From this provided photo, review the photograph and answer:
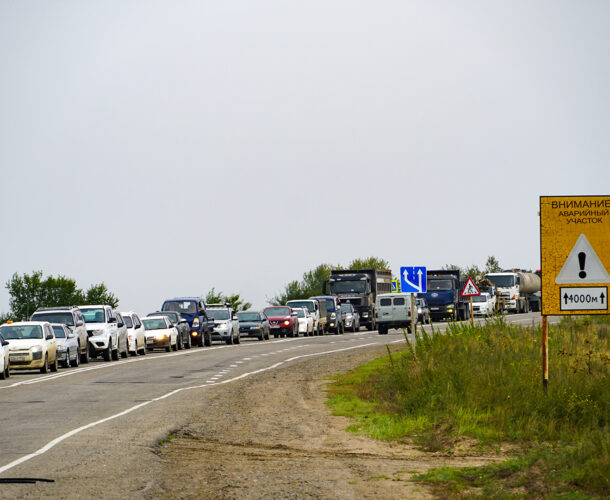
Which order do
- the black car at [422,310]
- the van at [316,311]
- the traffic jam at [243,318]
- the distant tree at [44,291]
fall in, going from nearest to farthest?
1. the traffic jam at [243,318]
2. the black car at [422,310]
3. the van at [316,311]
4. the distant tree at [44,291]

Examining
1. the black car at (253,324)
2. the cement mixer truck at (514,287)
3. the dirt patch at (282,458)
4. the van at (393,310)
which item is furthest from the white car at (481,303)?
the dirt patch at (282,458)

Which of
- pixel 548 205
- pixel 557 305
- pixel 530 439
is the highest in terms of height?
pixel 548 205

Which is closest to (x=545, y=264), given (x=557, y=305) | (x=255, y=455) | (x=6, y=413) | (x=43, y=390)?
(x=557, y=305)

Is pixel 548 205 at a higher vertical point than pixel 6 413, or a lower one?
higher

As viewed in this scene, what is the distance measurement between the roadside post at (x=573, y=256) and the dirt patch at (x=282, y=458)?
370 centimetres

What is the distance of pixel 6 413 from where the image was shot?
20.0 meters

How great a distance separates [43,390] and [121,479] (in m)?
14.8

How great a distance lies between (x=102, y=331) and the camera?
4031 centimetres

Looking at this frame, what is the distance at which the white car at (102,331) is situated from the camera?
40.1 meters

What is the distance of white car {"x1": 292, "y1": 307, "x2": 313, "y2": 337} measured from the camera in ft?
210

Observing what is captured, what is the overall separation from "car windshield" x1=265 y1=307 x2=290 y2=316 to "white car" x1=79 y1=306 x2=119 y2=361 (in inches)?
867

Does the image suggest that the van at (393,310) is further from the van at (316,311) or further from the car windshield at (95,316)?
the car windshield at (95,316)

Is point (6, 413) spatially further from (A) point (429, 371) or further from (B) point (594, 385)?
(B) point (594, 385)

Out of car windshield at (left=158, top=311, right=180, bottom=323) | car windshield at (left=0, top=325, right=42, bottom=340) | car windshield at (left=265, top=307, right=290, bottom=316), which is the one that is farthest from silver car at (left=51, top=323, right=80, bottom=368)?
car windshield at (left=265, top=307, right=290, bottom=316)
